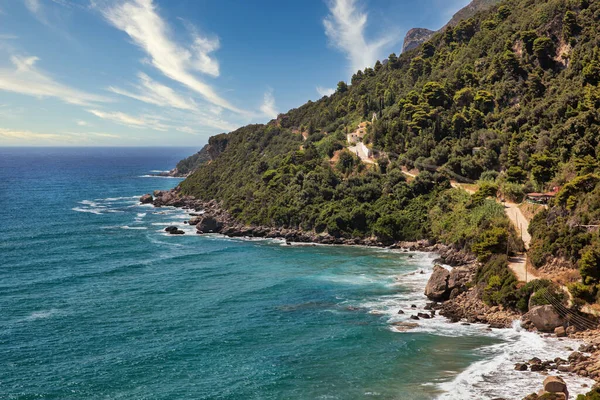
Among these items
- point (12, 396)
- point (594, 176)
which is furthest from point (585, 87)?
point (12, 396)

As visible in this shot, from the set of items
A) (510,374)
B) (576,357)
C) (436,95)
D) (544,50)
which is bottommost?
(510,374)

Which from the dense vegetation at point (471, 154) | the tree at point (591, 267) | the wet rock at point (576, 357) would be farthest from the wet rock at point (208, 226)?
the wet rock at point (576, 357)

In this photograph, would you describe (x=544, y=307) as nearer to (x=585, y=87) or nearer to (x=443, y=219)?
(x=443, y=219)

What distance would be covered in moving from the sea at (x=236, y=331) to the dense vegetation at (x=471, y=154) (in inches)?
357

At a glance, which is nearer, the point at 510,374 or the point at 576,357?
the point at 510,374

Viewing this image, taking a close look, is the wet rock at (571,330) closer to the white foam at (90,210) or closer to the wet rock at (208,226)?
the wet rock at (208,226)

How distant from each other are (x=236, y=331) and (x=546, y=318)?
29088 millimetres

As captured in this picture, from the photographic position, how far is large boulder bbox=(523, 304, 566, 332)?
4166cm

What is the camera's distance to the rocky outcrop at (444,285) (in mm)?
52094

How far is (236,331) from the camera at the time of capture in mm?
45406

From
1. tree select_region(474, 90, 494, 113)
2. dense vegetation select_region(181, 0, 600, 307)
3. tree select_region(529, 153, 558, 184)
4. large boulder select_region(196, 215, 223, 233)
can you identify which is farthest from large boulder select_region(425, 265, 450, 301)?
tree select_region(474, 90, 494, 113)

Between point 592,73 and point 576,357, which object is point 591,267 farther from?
point 592,73

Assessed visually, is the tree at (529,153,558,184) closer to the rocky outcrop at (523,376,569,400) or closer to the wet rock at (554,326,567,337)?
the wet rock at (554,326,567,337)

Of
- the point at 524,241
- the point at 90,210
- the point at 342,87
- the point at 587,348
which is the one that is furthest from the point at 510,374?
the point at 342,87
